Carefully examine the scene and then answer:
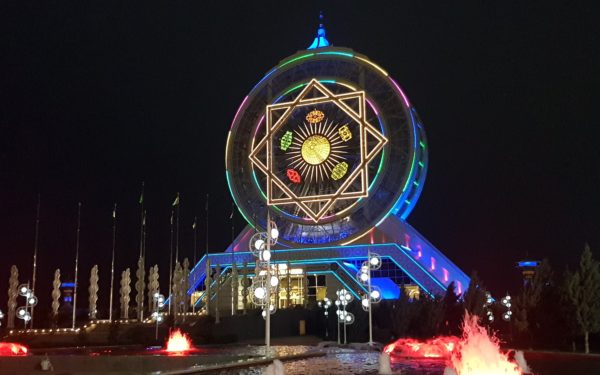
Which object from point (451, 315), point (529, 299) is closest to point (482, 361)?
point (529, 299)

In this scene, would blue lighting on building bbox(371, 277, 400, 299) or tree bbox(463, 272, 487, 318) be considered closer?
tree bbox(463, 272, 487, 318)

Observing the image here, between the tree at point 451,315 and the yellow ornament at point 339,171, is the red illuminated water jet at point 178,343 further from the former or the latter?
the yellow ornament at point 339,171

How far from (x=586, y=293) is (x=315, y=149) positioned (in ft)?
102

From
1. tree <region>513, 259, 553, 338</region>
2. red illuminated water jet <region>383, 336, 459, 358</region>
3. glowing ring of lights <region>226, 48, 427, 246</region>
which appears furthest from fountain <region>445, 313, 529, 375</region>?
glowing ring of lights <region>226, 48, 427, 246</region>

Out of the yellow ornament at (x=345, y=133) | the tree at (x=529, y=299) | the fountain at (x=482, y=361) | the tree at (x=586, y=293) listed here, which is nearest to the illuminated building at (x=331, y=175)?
the yellow ornament at (x=345, y=133)

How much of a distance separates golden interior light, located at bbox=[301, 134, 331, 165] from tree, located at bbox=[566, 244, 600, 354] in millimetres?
29601

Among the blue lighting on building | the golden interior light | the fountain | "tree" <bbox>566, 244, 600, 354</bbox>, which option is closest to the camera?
the fountain

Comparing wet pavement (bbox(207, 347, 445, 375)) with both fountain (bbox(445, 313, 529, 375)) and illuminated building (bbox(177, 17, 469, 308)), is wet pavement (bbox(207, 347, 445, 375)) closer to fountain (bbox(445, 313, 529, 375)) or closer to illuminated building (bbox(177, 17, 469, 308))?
fountain (bbox(445, 313, 529, 375))

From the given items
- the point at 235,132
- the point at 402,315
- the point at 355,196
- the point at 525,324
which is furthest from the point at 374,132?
the point at 525,324

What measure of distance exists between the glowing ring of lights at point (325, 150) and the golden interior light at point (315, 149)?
86 mm

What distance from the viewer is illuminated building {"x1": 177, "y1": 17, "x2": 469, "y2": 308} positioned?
52875mm

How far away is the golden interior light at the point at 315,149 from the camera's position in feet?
185

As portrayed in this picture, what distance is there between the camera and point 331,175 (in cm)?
5644

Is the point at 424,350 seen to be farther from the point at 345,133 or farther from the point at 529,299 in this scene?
the point at 345,133
